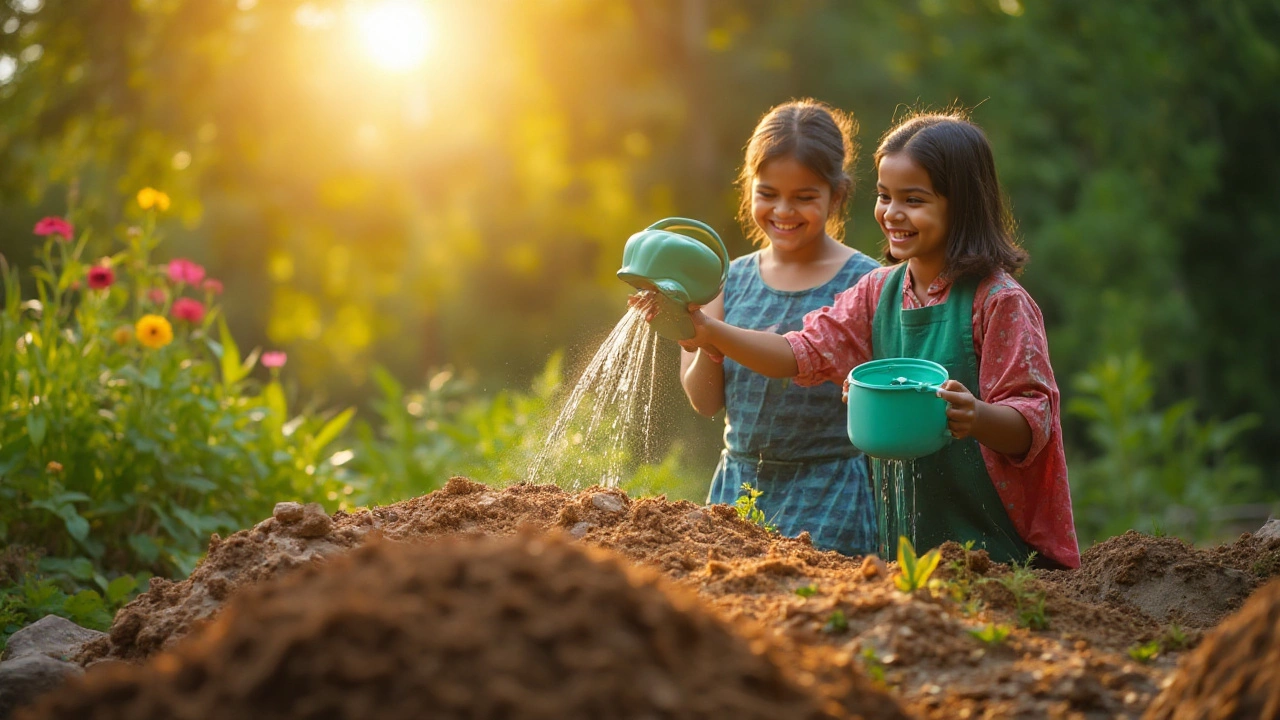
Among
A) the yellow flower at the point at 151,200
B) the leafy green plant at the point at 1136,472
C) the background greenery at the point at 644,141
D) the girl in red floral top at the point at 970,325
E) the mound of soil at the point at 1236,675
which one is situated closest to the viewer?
the mound of soil at the point at 1236,675

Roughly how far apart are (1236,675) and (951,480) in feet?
4.24

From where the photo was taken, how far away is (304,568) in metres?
2.39

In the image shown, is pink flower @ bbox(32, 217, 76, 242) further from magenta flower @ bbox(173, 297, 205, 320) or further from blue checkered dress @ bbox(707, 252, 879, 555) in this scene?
blue checkered dress @ bbox(707, 252, 879, 555)

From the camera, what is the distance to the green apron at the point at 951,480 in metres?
2.80

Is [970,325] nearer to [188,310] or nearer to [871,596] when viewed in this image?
[871,596]

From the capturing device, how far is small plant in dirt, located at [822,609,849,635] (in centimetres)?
199

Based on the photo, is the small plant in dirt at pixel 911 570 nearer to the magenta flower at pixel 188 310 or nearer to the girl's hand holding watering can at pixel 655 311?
the girl's hand holding watering can at pixel 655 311

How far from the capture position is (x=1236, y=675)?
1567mm

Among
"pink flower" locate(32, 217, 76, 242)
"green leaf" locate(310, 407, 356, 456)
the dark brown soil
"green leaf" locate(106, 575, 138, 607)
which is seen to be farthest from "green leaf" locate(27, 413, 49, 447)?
the dark brown soil

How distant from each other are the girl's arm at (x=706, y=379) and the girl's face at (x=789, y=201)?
11.9 inches


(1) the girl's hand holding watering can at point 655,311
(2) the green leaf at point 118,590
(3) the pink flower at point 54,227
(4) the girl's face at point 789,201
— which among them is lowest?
(2) the green leaf at point 118,590

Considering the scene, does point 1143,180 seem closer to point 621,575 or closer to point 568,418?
point 568,418

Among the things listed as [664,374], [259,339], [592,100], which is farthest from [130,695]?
[259,339]

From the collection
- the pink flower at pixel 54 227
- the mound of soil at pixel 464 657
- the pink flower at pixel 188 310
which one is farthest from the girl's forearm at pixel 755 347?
the pink flower at pixel 54 227
